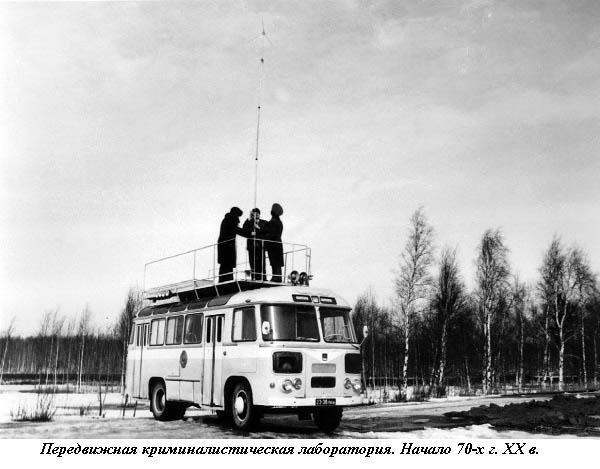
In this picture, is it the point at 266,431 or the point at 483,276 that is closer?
the point at 266,431

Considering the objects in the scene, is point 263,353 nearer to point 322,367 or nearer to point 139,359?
point 322,367

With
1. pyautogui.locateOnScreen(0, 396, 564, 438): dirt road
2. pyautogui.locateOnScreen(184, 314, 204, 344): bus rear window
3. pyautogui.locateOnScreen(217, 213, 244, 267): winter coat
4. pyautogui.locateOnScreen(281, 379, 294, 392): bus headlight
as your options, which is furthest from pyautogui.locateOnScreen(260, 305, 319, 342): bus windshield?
pyautogui.locateOnScreen(217, 213, 244, 267): winter coat

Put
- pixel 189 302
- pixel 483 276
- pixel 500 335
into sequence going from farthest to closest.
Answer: pixel 500 335
pixel 483 276
pixel 189 302

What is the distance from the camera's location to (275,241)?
15.1 m

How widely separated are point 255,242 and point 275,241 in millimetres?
580

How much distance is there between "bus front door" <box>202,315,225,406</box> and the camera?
1334cm

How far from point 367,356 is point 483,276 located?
33541 mm

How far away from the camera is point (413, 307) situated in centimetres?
3161

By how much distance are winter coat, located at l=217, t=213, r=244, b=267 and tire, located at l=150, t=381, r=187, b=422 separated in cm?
360

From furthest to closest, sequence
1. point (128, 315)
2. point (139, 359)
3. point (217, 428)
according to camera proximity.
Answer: point (128, 315) → point (139, 359) → point (217, 428)

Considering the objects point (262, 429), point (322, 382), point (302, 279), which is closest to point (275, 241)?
point (302, 279)

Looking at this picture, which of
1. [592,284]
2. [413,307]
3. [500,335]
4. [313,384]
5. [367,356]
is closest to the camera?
[313,384]
